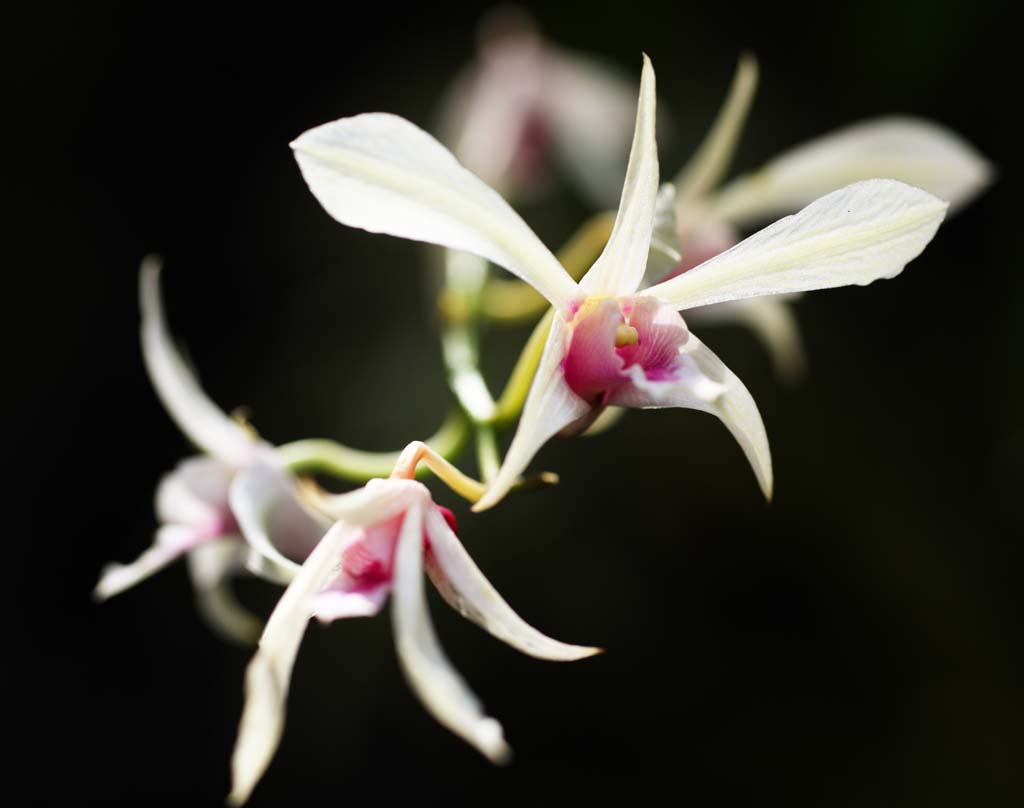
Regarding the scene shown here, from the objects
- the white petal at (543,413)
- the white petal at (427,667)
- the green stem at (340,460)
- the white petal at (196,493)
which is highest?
the white petal at (196,493)

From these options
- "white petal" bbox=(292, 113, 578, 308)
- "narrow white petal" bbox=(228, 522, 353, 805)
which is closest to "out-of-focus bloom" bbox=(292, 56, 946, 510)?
"white petal" bbox=(292, 113, 578, 308)

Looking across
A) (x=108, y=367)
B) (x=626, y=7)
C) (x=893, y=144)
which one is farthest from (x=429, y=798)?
(x=626, y=7)

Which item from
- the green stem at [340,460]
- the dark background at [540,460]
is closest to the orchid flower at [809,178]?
the green stem at [340,460]

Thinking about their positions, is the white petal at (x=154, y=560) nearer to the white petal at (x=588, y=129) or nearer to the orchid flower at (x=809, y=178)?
the orchid flower at (x=809, y=178)

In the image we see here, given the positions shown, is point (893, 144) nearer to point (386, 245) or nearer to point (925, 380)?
point (925, 380)

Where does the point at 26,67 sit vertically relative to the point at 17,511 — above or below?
above

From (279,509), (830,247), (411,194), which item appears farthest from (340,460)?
(830,247)

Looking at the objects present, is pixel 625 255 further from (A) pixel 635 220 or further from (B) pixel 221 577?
(B) pixel 221 577
